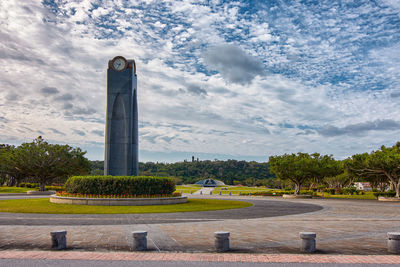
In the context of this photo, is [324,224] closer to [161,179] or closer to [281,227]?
[281,227]

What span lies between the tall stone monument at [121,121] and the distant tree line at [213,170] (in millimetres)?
72726

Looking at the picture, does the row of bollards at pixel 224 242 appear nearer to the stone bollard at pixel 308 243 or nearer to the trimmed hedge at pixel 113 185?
the stone bollard at pixel 308 243

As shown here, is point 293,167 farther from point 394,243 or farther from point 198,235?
point 394,243

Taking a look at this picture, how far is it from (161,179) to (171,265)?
19.4 meters

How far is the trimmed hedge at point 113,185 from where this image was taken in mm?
25562

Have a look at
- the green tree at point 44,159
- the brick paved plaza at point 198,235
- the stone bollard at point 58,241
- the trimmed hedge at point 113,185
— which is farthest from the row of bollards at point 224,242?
the green tree at point 44,159

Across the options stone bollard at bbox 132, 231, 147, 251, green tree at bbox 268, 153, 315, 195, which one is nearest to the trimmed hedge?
stone bollard at bbox 132, 231, 147, 251

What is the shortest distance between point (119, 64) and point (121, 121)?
561 cm

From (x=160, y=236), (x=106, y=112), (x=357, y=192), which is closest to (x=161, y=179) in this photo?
(x=106, y=112)

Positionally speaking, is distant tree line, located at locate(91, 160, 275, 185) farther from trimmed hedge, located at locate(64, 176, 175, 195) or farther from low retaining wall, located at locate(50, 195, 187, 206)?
low retaining wall, located at locate(50, 195, 187, 206)

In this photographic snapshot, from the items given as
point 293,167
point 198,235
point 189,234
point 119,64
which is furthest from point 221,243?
point 293,167

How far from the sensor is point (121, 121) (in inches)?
1258

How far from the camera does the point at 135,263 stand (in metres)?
8.46

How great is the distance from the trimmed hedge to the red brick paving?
1609cm
